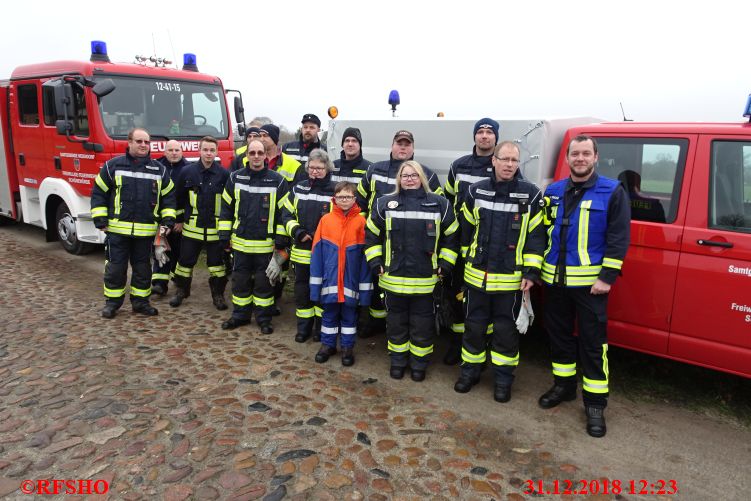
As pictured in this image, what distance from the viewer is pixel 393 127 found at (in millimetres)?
5242

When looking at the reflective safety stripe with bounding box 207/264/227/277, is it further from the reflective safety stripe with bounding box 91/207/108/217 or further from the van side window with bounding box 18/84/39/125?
the van side window with bounding box 18/84/39/125

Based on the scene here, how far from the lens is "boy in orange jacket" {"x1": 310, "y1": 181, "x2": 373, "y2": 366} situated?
4336 mm

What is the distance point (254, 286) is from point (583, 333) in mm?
3069

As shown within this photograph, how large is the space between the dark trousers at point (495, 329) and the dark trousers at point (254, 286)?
2085 mm

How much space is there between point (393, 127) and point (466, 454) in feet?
10.6

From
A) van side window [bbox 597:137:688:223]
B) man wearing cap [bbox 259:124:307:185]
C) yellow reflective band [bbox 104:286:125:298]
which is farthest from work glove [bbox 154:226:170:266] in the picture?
van side window [bbox 597:137:688:223]

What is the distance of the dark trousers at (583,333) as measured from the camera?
3416 millimetres

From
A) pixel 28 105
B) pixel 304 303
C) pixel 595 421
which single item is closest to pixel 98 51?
pixel 28 105

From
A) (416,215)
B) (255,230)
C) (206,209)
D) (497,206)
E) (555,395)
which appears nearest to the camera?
(497,206)

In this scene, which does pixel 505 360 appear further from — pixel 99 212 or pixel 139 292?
pixel 99 212

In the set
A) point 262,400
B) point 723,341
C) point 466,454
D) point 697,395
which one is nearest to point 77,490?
point 262,400

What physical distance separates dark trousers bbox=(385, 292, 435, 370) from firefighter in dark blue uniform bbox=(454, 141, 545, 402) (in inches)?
12.9

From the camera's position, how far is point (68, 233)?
26.7 ft

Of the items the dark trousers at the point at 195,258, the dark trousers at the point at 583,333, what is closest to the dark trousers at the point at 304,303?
the dark trousers at the point at 195,258
